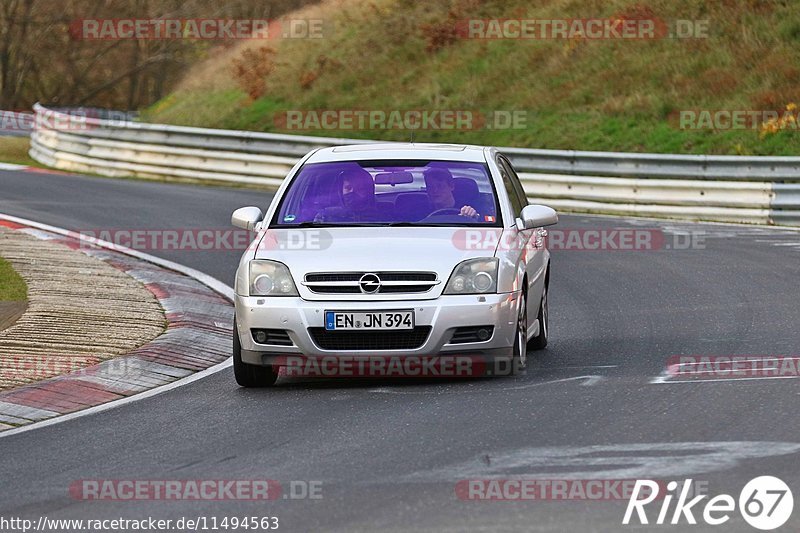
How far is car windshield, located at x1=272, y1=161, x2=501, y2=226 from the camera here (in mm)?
10430

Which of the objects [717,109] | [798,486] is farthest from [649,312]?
[717,109]

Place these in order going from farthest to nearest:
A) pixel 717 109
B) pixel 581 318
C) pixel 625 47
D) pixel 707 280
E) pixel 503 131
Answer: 1. pixel 625 47
2. pixel 503 131
3. pixel 717 109
4. pixel 707 280
5. pixel 581 318

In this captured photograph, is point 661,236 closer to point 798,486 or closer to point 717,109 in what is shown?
point 717,109

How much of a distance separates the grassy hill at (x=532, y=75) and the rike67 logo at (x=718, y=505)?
64.0ft

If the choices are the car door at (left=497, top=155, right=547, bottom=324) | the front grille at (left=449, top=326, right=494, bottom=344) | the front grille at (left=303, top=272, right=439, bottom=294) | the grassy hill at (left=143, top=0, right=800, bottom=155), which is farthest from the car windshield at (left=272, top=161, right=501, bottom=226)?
the grassy hill at (left=143, top=0, right=800, bottom=155)

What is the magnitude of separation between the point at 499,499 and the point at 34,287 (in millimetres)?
8537

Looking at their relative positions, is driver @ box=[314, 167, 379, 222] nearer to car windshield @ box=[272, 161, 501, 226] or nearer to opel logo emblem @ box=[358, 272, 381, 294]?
car windshield @ box=[272, 161, 501, 226]

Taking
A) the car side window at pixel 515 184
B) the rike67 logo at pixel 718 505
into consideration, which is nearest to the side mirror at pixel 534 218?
the car side window at pixel 515 184

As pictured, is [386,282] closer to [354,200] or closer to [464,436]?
[354,200]

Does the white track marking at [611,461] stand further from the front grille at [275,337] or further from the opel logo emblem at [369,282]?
the front grille at [275,337]

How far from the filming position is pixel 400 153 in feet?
36.2

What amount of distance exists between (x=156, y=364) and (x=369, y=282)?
7.30 ft

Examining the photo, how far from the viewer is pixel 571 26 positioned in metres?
33.7

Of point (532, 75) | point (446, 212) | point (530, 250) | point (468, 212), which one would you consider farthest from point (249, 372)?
point (532, 75)
